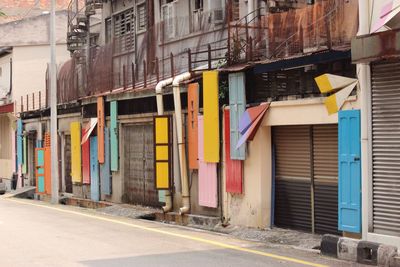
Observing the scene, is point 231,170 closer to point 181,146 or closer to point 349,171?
point 181,146

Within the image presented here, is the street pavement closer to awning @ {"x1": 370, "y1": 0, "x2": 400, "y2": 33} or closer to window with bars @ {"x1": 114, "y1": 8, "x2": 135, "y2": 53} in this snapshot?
awning @ {"x1": 370, "y1": 0, "x2": 400, "y2": 33}

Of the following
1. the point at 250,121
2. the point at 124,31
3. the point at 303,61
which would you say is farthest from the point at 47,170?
the point at 303,61

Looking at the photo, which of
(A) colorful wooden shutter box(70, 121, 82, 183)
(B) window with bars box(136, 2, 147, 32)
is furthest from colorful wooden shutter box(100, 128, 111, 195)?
(B) window with bars box(136, 2, 147, 32)

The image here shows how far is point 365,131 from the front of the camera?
1002 cm

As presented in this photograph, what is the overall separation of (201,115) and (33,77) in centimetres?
2317

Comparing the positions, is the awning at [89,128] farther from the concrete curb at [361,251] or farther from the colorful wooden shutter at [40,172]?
the concrete curb at [361,251]

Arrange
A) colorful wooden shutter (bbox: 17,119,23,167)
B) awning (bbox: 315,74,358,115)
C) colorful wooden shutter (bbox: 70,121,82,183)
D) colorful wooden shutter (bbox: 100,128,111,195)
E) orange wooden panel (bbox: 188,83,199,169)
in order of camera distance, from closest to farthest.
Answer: awning (bbox: 315,74,358,115)
orange wooden panel (bbox: 188,83,199,169)
colorful wooden shutter (bbox: 100,128,111,195)
colorful wooden shutter (bbox: 70,121,82,183)
colorful wooden shutter (bbox: 17,119,23,167)

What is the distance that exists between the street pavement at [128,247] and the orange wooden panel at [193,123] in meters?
1.85

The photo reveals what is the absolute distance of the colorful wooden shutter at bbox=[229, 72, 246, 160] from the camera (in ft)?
44.1

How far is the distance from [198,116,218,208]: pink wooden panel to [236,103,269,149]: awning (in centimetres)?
154

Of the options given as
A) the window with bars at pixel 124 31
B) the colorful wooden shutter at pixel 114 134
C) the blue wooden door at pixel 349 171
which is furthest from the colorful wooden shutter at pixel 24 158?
the blue wooden door at pixel 349 171

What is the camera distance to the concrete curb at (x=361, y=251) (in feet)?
29.7

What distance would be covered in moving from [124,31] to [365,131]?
16.9 m

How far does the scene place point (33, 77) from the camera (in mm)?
35812
